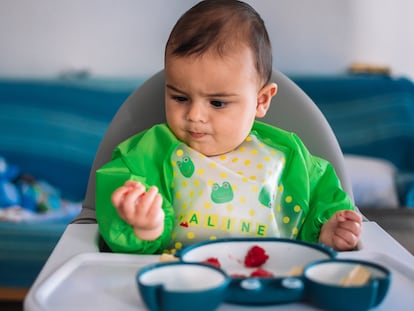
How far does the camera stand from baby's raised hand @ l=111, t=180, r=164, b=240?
0.85 m

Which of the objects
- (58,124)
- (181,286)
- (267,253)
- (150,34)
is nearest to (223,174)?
(267,253)

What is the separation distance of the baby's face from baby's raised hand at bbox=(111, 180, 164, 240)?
20cm

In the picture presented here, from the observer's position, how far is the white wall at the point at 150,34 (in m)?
3.02

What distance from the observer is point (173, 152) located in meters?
1.08

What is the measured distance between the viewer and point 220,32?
1.03 meters

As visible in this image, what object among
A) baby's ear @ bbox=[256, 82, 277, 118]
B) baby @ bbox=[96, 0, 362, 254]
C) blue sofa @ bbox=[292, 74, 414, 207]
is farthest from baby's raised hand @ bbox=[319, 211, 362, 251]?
blue sofa @ bbox=[292, 74, 414, 207]

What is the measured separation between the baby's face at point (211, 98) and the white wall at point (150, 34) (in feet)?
6.63

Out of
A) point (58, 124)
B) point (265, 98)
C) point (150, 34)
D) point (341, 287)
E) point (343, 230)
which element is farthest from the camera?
point (150, 34)

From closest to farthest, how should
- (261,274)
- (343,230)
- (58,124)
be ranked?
(261,274) < (343,230) < (58,124)

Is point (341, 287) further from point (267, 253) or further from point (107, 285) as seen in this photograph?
point (107, 285)

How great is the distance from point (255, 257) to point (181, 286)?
16 cm

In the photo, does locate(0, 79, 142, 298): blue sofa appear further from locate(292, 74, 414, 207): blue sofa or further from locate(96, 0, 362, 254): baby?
locate(96, 0, 362, 254): baby

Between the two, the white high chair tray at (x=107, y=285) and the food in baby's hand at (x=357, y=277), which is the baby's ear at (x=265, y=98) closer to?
the white high chair tray at (x=107, y=285)

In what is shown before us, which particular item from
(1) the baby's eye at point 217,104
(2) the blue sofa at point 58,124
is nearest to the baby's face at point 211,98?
(1) the baby's eye at point 217,104
